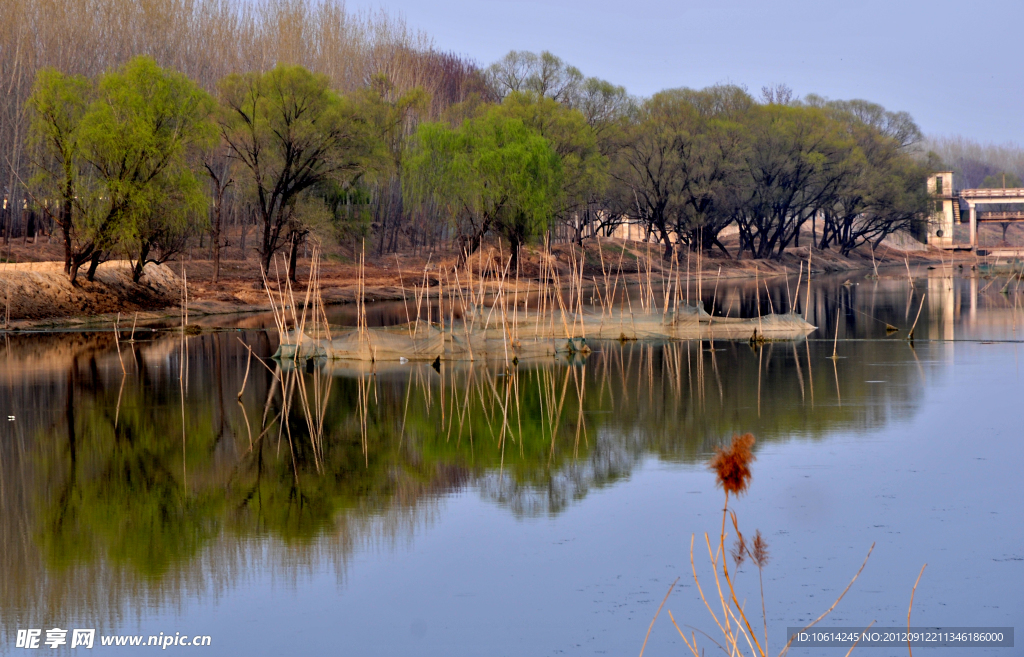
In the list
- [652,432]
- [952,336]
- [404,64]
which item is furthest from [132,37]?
[652,432]

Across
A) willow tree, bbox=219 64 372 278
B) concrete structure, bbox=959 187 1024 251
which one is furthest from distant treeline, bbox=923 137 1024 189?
willow tree, bbox=219 64 372 278

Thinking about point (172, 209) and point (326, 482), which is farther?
point (172, 209)

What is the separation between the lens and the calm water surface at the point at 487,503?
673 cm

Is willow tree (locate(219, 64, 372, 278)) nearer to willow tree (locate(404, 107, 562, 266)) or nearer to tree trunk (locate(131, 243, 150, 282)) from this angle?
tree trunk (locate(131, 243, 150, 282))

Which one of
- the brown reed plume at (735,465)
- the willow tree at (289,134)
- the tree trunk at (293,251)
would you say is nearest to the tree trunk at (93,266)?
the willow tree at (289,134)

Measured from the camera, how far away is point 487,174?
156ft

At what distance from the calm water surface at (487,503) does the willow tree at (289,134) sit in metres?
22.3

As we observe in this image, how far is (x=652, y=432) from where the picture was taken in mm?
12914

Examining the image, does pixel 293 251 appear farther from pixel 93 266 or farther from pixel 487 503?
pixel 487 503

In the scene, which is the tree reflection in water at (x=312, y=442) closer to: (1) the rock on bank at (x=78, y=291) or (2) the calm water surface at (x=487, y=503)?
(2) the calm water surface at (x=487, y=503)

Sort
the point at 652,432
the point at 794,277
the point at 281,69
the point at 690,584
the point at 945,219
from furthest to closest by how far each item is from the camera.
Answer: the point at 945,219 → the point at 794,277 → the point at 281,69 → the point at 652,432 → the point at 690,584

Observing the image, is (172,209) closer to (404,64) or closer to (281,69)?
(281,69)

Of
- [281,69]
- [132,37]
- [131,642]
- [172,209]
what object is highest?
[132,37]

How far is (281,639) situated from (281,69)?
117 feet
